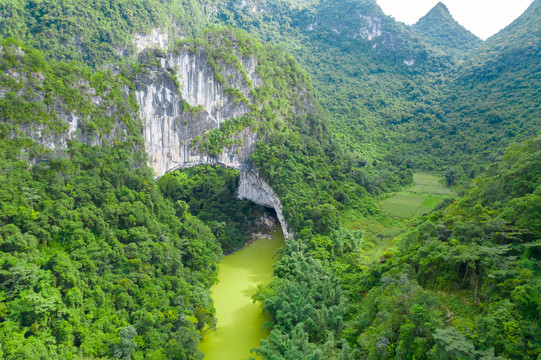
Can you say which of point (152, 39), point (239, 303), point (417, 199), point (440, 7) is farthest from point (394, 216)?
point (440, 7)

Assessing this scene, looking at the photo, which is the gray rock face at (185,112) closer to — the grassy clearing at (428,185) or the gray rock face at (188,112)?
the gray rock face at (188,112)

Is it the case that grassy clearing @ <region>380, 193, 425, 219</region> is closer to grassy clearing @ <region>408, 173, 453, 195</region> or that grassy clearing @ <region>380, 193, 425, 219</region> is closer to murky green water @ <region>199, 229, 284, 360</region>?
grassy clearing @ <region>408, 173, 453, 195</region>

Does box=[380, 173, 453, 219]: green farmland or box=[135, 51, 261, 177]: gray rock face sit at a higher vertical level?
box=[135, 51, 261, 177]: gray rock face

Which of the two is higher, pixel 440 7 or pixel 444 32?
pixel 440 7

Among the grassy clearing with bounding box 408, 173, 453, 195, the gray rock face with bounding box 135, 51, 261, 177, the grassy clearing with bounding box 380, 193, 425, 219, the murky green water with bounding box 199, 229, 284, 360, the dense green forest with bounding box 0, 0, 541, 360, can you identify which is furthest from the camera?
the grassy clearing with bounding box 408, 173, 453, 195

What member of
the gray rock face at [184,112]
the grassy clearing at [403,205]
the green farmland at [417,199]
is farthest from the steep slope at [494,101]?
the gray rock face at [184,112]

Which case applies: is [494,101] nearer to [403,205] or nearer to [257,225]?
[403,205]

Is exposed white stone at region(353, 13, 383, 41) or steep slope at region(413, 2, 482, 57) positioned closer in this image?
exposed white stone at region(353, 13, 383, 41)

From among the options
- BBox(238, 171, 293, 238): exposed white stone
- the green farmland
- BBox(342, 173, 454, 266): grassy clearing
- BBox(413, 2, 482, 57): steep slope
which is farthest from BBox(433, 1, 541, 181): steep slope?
BBox(238, 171, 293, 238): exposed white stone
